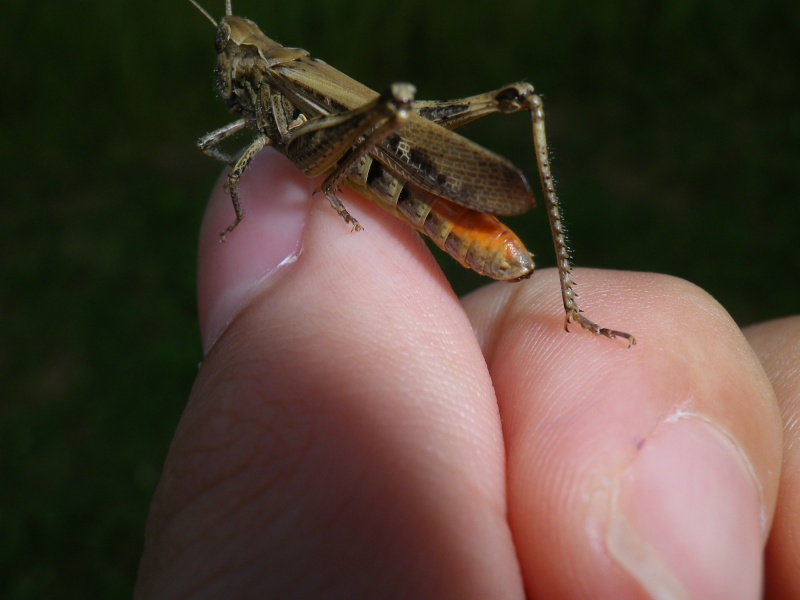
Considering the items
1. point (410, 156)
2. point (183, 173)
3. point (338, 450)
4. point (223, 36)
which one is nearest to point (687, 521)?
point (338, 450)

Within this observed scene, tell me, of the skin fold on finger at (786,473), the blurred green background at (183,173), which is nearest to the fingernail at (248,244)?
the skin fold on finger at (786,473)

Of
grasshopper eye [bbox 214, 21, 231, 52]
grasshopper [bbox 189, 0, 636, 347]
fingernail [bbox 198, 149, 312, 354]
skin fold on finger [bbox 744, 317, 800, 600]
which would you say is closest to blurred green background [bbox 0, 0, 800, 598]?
fingernail [bbox 198, 149, 312, 354]

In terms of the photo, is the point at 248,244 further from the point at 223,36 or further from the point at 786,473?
the point at 786,473

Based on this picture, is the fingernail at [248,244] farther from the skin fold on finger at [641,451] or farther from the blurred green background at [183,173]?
the blurred green background at [183,173]

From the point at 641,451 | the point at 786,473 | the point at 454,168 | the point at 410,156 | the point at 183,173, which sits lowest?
the point at 786,473

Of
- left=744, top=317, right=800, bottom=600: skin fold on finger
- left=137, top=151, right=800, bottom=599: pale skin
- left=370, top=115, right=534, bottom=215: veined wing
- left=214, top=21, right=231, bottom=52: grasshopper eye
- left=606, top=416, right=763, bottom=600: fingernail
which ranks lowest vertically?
left=744, top=317, right=800, bottom=600: skin fold on finger

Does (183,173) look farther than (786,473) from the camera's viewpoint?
Yes

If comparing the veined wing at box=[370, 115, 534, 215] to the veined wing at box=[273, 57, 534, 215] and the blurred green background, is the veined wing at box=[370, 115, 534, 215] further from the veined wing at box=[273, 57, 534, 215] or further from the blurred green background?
the blurred green background

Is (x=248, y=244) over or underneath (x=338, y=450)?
over
